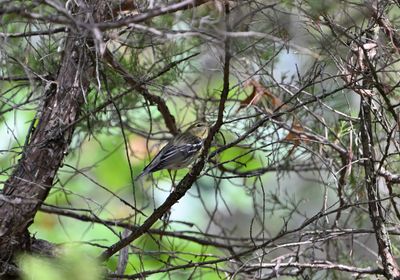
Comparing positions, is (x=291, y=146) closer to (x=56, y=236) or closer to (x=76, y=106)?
(x=76, y=106)

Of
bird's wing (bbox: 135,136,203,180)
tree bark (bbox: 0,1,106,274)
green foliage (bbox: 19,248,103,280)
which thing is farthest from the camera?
bird's wing (bbox: 135,136,203,180)

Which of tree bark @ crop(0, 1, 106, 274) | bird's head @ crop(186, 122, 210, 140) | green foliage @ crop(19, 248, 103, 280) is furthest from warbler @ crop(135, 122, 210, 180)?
green foliage @ crop(19, 248, 103, 280)

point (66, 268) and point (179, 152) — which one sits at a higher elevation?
point (179, 152)

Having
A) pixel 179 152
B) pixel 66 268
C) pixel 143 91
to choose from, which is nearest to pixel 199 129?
pixel 179 152

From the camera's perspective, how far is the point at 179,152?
370 cm

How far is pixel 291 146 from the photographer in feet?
10.8

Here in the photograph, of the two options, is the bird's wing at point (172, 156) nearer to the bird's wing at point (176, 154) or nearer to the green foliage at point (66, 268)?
the bird's wing at point (176, 154)

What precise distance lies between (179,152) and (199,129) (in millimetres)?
214

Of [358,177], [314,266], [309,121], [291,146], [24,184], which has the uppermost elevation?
[309,121]

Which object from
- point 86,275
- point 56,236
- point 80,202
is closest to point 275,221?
point 80,202

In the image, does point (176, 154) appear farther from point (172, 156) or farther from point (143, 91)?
point (143, 91)

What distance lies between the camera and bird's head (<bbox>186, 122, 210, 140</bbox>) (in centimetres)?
367

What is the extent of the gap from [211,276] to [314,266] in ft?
4.57

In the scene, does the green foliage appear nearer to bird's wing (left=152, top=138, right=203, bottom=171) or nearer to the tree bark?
the tree bark
